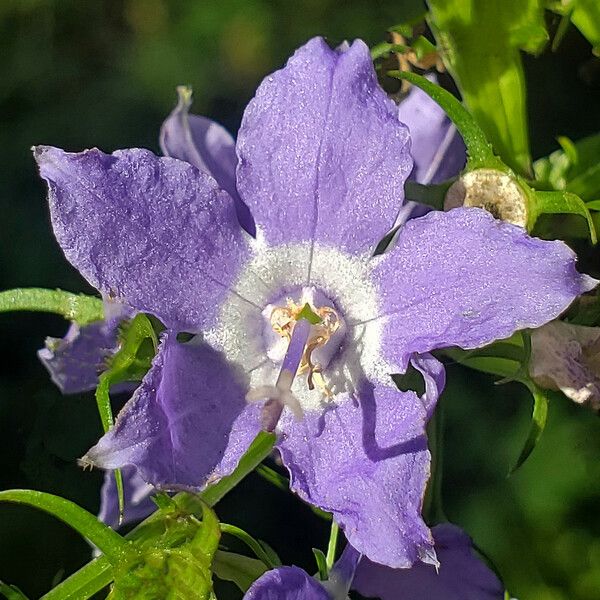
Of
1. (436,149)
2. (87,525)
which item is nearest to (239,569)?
(87,525)

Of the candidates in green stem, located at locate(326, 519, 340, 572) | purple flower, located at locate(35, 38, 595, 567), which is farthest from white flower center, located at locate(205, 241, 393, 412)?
green stem, located at locate(326, 519, 340, 572)

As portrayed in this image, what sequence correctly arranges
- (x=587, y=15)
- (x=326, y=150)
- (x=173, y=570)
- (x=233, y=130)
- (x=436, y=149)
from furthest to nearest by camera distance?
(x=233, y=130) < (x=436, y=149) < (x=587, y=15) < (x=326, y=150) < (x=173, y=570)

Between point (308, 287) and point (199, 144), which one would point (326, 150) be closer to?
point (308, 287)

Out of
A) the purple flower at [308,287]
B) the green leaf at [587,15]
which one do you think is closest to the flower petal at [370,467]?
the purple flower at [308,287]

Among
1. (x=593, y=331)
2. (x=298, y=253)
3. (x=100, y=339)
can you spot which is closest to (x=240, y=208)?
(x=298, y=253)

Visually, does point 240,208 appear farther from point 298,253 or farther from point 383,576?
point 383,576

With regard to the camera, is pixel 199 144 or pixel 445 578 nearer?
pixel 445 578
